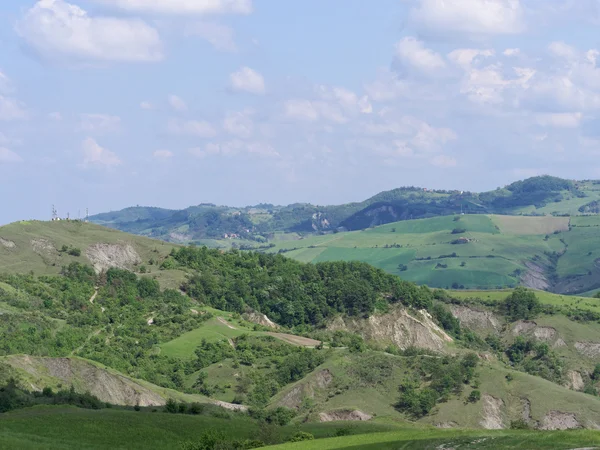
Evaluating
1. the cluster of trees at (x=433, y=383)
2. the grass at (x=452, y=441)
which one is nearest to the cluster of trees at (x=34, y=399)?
the grass at (x=452, y=441)

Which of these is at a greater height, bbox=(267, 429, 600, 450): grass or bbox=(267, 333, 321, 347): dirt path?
bbox=(267, 429, 600, 450): grass

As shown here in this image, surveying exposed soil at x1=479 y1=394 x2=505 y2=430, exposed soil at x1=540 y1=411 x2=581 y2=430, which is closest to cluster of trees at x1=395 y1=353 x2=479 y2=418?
exposed soil at x1=479 y1=394 x2=505 y2=430

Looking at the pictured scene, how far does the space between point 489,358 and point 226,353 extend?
2219 inches

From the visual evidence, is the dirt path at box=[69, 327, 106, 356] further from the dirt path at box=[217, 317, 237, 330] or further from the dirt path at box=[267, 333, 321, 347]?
the dirt path at box=[267, 333, 321, 347]

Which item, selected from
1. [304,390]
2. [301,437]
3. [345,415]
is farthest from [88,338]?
[301,437]

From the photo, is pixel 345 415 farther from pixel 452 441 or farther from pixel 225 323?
pixel 452 441

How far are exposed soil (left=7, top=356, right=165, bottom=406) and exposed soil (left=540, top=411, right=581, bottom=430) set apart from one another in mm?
63051

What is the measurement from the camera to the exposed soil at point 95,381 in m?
128

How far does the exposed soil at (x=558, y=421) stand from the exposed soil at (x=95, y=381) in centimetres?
6305

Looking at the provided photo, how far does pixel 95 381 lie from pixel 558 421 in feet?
243

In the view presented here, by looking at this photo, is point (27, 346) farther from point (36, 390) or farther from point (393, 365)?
point (393, 365)

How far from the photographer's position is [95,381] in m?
131

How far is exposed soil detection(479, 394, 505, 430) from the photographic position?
5920 inches

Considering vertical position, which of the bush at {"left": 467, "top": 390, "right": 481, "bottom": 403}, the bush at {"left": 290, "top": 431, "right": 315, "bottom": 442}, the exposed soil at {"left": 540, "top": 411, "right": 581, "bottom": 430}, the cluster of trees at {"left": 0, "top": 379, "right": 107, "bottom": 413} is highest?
the cluster of trees at {"left": 0, "top": 379, "right": 107, "bottom": 413}
